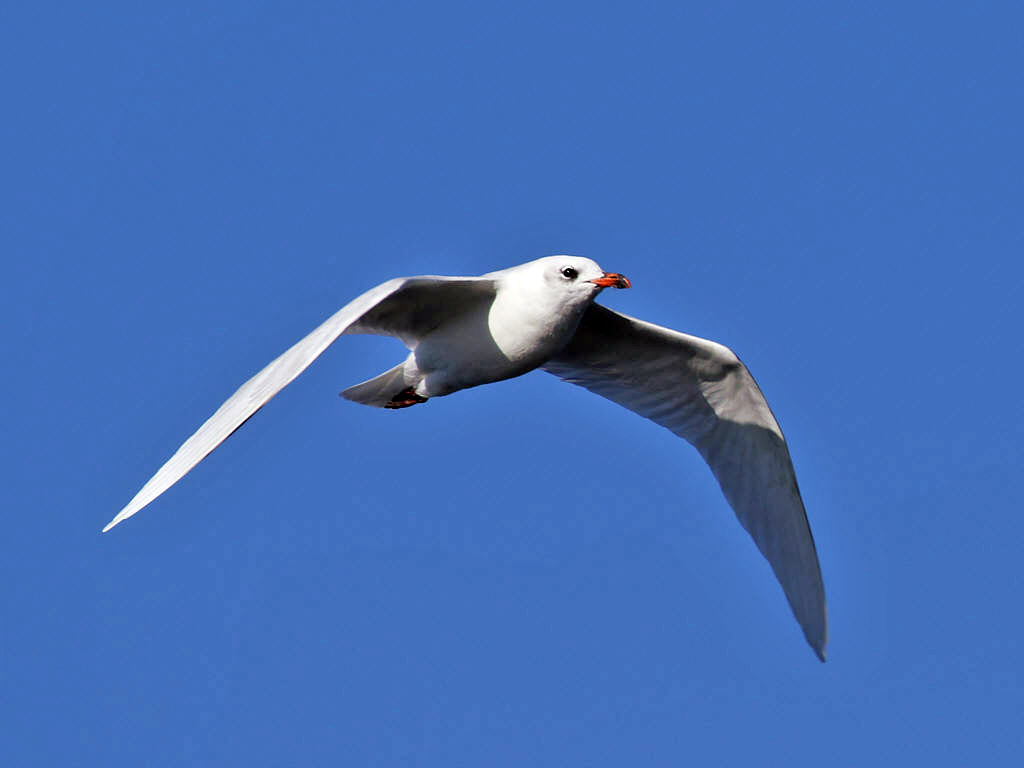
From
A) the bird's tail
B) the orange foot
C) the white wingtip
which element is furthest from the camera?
the bird's tail

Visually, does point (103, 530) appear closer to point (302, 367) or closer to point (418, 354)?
point (302, 367)

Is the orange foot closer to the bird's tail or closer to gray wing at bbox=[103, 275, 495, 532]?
the bird's tail

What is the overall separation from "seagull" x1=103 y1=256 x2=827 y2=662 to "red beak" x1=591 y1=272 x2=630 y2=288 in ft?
0.04

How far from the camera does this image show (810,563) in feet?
47.2

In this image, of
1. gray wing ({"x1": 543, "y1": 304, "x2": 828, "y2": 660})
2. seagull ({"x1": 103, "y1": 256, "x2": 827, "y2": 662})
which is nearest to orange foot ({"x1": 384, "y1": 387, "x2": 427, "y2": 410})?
seagull ({"x1": 103, "y1": 256, "x2": 827, "y2": 662})

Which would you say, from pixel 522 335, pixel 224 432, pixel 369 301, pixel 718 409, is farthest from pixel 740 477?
pixel 224 432

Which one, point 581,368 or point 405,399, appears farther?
point 581,368

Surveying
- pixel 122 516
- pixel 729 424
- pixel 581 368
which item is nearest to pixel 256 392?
pixel 122 516

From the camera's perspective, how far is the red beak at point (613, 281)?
454 inches

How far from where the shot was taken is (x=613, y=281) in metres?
11.5

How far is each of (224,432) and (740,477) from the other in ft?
22.5

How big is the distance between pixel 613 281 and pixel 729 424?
354 centimetres

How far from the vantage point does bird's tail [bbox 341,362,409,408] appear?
13.2m

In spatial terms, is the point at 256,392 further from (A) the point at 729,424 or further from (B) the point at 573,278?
(A) the point at 729,424
